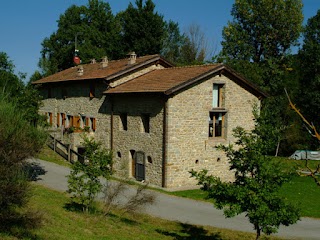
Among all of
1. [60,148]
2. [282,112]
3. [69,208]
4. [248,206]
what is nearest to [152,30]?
[282,112]

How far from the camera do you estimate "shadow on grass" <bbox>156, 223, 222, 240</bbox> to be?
13.8 meters

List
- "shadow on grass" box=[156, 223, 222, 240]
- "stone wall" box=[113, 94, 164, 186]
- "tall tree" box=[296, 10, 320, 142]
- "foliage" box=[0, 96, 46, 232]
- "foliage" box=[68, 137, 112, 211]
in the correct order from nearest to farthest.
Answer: "foliage" box=[0, 96, 46, 232]
"foliage" box=[68, 137, 112, 211]
"shadow on grass" box=[156, 223, 222, 240]
"stone wall" box=[113, 94, 164, 186]
"tall tree" box=[296, 10, 320, 142]

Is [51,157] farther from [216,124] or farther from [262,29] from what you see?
[262,29]

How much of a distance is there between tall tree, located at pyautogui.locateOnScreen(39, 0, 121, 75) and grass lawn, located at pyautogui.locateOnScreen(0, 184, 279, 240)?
128 ft

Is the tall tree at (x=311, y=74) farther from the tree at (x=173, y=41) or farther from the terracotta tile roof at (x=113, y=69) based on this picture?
the tree at (x=173, y=41)

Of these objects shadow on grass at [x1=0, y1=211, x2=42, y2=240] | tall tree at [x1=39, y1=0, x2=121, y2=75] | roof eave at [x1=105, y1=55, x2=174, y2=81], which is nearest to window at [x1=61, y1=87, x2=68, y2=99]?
roof eave at [x1=105, y1=55, x2=174, y2=81]

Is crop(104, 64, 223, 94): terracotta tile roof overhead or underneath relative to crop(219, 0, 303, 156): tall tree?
underneath

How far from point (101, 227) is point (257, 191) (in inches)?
218

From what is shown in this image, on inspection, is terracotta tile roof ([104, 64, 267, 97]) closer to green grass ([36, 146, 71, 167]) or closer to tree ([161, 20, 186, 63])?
green grass ([36, 146, 71, 167])

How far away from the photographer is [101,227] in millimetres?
13109

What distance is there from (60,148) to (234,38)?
26.7 metres

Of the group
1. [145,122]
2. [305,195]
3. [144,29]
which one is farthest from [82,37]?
[305,195]

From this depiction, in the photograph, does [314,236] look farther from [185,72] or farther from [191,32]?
[191,32]

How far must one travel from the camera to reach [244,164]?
11500 millimetres
